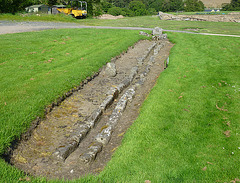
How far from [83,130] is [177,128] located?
315 cm

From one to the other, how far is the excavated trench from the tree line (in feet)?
133

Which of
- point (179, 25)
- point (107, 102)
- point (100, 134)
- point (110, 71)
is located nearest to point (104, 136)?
point (100, 134)

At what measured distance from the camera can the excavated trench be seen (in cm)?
567

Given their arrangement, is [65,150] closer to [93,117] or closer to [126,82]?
[93,117]

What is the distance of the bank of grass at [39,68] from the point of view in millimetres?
7043

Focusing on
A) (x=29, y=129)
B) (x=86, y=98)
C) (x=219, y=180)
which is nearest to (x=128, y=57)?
(x=86, y=98)

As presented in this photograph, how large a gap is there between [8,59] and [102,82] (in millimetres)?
5779

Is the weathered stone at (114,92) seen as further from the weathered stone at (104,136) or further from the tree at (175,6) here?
the tree at (175,6)

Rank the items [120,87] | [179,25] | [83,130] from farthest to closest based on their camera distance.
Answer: [179,25] → [120,87] → [83,130]

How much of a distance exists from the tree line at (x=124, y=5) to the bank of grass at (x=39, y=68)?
3211 cm

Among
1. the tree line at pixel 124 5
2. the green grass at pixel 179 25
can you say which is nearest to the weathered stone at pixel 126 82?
the green grass at pixel 179 25

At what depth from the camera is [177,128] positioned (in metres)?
6.85

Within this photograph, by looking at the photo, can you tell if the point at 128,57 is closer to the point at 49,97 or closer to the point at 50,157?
the point at 49,97

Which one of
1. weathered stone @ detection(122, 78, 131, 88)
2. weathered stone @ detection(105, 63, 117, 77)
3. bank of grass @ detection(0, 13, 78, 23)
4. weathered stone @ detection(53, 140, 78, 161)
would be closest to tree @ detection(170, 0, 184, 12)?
bank of grass @ detection(0, 13, 78, 23)
